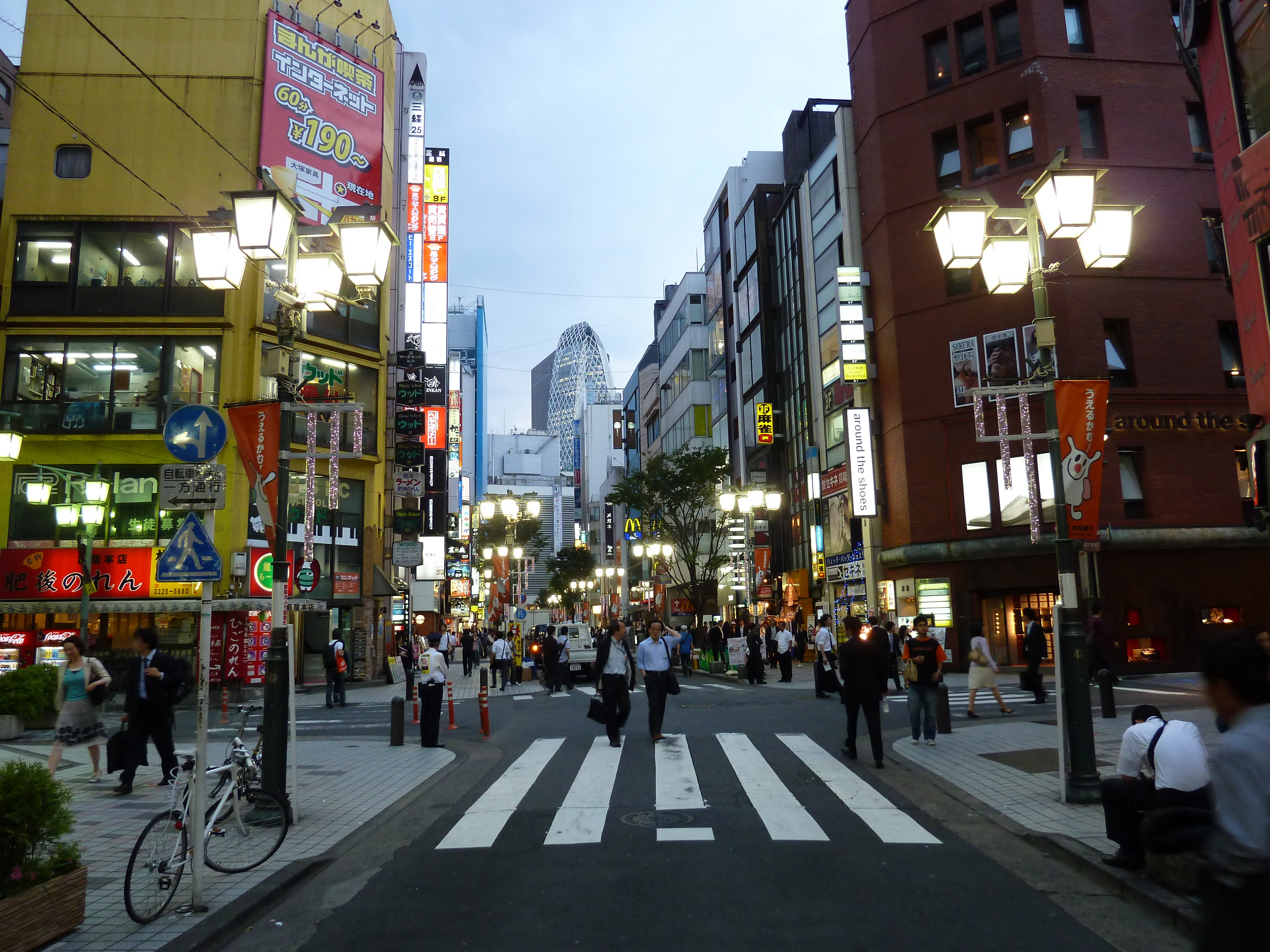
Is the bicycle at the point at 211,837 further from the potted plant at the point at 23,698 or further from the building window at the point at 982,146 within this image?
the building window at the point at 982,146

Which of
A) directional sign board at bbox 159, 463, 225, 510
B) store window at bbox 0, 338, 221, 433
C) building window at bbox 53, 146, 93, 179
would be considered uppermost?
building window at bbox 53, 146, 93, 179

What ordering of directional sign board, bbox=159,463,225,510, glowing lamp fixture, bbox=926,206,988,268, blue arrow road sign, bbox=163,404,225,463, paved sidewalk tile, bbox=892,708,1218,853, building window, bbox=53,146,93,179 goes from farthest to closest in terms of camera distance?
building window, bbox=53,146,93,179 → glowing lamp fixture, bbox=926,206,988,268 → paved sidewalk tile, bbox=892,708,1218,853 → blue arrow road sign, bbox=163,404,225,463 → directional sign board, bbox=159,463,225,510

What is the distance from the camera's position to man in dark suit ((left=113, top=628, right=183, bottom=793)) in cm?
1111

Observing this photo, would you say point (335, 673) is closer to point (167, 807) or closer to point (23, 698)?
point (23, 698)

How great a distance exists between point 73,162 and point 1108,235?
106 feet

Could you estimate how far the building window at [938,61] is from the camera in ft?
108

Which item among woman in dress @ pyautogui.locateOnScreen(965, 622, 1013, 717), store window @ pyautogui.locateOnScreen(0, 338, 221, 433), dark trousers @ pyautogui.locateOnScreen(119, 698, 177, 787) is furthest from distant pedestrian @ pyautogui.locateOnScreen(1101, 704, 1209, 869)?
store window @ pyautogui.locateOnScreen(0, 338, 221, 433)

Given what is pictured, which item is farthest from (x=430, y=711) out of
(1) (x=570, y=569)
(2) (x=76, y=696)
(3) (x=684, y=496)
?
(1) (x=570, y=569)

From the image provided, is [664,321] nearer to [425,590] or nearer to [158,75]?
[425,590]

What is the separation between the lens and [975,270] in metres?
31.5

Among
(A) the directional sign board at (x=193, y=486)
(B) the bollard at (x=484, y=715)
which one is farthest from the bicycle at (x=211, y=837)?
(B) the bollard at (x=484, y=715)

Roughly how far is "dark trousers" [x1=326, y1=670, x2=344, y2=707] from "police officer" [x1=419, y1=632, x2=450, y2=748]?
9355 mm

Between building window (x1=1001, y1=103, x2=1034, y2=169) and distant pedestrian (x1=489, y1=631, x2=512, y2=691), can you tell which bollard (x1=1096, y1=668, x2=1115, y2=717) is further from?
building window (x1=1001, y1=103, x2=1034, y2=169)

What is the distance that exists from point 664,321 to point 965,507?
179 ft
